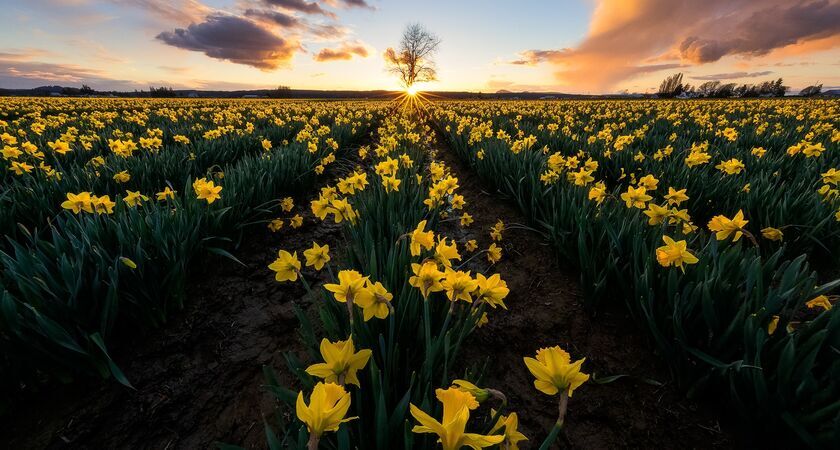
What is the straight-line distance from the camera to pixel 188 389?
1898mm

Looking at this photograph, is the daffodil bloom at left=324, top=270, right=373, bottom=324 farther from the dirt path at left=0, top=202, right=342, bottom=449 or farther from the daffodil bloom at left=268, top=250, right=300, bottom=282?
the dirt path at left=0, top=202, right=342, bottom=449

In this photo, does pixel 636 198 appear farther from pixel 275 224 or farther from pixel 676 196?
pixel 275 224

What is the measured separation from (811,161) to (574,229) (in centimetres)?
435

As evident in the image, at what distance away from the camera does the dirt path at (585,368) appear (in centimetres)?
167

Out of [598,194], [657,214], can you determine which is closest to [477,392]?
[657,214]

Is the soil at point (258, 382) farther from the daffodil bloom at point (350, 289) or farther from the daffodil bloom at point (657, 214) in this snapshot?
the daffodil bloom at point (657, 214)

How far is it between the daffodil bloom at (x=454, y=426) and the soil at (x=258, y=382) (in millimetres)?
386

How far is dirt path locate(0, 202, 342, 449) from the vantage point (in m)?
1.62

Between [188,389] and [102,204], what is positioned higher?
[102,204]

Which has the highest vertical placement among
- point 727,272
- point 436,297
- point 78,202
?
point 78,202

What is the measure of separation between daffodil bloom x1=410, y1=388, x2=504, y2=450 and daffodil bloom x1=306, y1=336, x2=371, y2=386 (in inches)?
11.3

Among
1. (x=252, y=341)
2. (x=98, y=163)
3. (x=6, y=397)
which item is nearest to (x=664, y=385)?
(x=252, y=341)

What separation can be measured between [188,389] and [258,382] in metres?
0.35

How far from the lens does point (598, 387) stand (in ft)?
6.31
